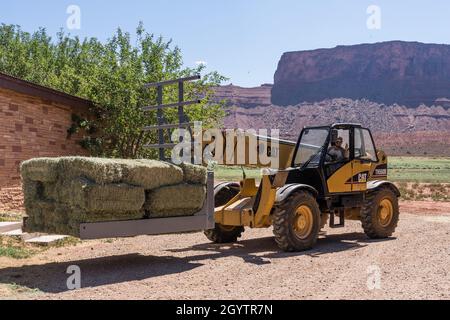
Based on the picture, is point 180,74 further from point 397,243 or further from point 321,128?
point 397,243

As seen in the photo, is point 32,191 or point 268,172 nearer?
point 32,191

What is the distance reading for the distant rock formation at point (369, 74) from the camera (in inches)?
6240

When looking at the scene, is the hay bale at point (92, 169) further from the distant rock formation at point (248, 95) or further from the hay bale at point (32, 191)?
the distant rock formation at point (248, 95)

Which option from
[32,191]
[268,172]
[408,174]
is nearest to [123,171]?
[32,191]

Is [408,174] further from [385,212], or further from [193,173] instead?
[193,173]

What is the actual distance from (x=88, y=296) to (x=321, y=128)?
20.9 ft

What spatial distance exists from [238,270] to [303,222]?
2.45 metres

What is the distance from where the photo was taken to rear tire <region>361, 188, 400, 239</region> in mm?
12422

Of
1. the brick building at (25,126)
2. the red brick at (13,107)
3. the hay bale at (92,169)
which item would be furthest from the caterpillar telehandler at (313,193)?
the red brick at (13,107)

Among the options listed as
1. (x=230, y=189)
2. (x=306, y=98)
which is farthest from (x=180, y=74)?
(x=306, y=98)

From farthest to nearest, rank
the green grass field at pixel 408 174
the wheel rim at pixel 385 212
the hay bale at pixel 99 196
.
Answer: the green grass field at pixel 408 174
the wheel rim at pixel 385 212
the hay bale at pixel 99 196

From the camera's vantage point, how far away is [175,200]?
925 centimetres

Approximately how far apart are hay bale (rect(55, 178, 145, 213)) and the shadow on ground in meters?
1.02

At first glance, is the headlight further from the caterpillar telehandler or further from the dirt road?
the dirt road
